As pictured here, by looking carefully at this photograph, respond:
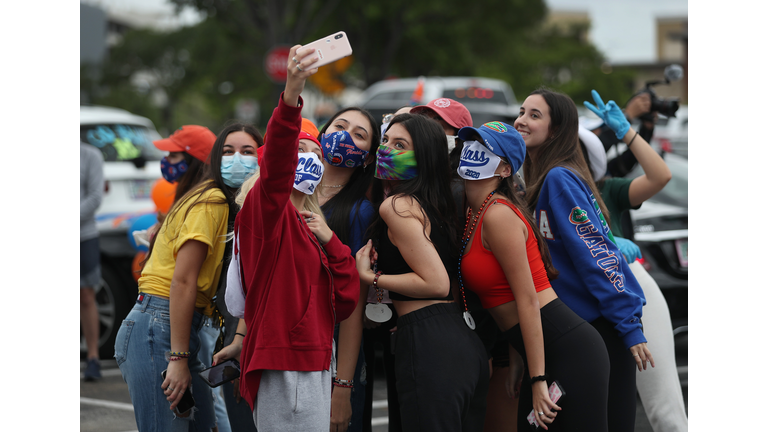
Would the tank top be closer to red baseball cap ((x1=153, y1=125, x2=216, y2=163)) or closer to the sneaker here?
red baseball cap ((x1=153, y1=125, x2=216, y2=163))

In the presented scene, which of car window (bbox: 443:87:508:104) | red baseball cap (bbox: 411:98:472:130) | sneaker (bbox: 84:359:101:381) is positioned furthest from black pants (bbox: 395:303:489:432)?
car window (bbox: 443:87:508:104)

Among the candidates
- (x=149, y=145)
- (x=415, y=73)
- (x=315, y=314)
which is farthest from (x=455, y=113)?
(x=415, y=73)

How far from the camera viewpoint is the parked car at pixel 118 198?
6316 mm

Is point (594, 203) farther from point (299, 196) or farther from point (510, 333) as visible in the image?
point (299, 196)

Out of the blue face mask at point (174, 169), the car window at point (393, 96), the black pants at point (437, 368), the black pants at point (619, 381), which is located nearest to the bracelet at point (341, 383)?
the black pants at point (437, 368)

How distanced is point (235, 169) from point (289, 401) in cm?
120

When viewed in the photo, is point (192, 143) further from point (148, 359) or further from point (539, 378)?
point (539, 378)

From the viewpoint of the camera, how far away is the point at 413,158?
2943 millimetres

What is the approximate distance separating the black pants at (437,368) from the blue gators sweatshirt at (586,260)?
59cm

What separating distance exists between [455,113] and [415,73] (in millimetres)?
24288

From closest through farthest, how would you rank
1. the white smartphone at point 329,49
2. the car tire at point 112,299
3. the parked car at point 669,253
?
the white smartphone at point 329,49 → the parked car at point 669,253 → the car tire at point 112,299

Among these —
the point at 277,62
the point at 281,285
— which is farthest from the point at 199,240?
the point at 277,62

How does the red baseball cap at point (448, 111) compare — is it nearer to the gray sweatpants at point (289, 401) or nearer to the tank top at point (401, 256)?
the tank top at point (401, 256)

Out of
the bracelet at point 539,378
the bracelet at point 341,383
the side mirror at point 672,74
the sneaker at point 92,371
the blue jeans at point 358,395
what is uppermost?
the side mirror at point 672,74
